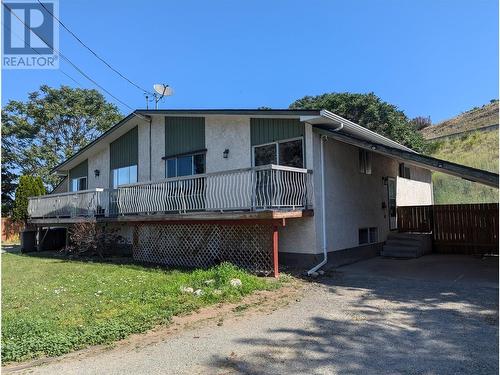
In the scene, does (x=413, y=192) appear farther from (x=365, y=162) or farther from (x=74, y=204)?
(x=74, y=204)

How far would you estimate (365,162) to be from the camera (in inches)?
515

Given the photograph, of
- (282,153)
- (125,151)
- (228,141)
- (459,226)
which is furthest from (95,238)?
(459,226)

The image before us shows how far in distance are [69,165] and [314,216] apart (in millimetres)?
14517

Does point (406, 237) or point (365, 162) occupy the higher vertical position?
point (365, 162)

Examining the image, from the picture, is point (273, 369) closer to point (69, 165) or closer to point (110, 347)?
point (110, 347)

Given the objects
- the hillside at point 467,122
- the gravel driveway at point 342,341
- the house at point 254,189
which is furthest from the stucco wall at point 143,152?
the hillside at point 467,122

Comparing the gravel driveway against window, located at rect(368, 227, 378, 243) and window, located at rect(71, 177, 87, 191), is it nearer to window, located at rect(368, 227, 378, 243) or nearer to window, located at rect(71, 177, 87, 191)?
window, located at rect(368, 227, 378, 243)

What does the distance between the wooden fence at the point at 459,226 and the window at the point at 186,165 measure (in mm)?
8162

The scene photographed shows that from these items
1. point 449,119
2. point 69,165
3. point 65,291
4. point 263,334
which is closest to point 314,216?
point 263,334

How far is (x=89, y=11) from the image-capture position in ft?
39.4

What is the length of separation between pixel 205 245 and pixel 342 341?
7.23 meters

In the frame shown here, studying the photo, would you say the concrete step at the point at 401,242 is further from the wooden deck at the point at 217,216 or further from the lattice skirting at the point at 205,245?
the lattice skirting at the point at 205,245

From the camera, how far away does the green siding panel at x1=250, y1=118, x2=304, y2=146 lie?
10.7m

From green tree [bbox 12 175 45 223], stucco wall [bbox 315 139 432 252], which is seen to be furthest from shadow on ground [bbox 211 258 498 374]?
green tree [bbox 12 175 45 223]
